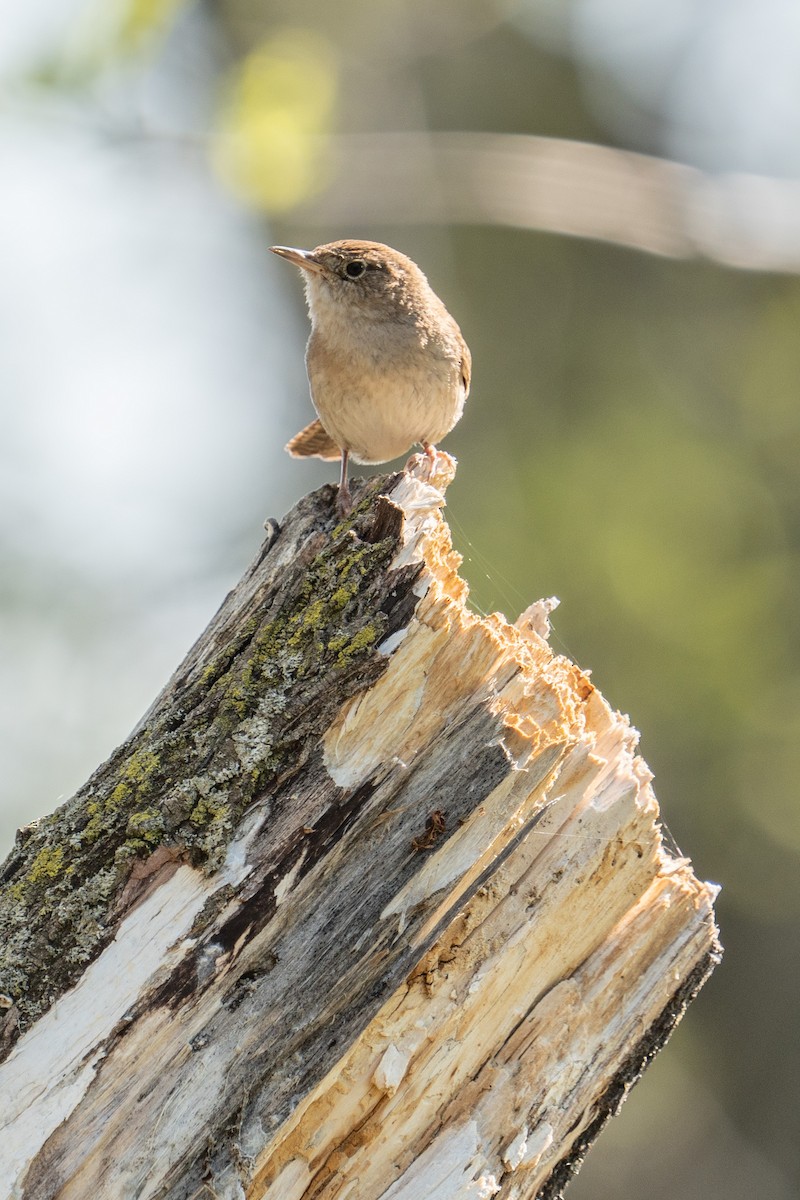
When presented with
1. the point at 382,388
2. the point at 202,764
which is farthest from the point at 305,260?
the point at 202,764

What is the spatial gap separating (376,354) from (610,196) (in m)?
1.52

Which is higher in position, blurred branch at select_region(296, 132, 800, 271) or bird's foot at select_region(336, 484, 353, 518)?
blurred branch at select_region(296, 132, 800, 271)

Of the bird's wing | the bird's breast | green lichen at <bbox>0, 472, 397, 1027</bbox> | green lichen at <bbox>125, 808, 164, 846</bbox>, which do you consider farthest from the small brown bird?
green lichen at <bbox>125, 808, 164, 846</bbox>

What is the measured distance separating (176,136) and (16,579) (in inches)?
139

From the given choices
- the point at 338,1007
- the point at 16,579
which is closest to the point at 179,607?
the point at 16,579

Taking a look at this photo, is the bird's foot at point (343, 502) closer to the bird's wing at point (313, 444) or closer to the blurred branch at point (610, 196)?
the bird's wing at point (313, 444)

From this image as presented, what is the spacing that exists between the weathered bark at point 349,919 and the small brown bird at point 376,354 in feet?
5.83

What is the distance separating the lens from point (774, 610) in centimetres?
738

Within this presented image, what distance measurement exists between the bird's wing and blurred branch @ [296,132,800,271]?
1197 millimetres

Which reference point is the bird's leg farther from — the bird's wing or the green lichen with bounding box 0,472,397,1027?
the bird's wing

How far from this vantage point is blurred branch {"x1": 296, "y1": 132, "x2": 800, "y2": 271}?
5074 mm

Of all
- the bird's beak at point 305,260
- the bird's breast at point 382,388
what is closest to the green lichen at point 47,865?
the bird's breast at point 382,388

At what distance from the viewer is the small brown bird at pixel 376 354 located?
4422mm

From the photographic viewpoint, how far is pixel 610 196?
5180 mm
